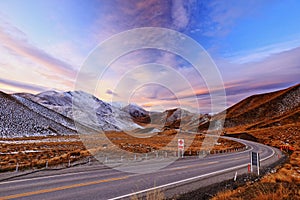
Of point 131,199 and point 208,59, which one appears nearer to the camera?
point 131,199

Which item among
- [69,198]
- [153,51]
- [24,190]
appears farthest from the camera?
[153,51]

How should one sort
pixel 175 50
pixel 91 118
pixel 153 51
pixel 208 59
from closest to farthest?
pixel 208 59 → pixel 175 50 → pixel 153 51 → pixel 91 118

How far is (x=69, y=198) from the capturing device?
738cm

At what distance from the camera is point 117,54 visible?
72.0 ft

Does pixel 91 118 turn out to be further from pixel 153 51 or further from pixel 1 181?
pixel 1 181

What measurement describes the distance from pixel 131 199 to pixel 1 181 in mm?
6978

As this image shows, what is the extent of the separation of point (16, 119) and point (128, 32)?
276ft

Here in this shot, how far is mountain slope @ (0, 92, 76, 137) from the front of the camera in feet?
257

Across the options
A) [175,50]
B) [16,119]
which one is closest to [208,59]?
[175,50]

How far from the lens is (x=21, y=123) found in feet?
283

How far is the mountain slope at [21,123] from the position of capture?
257ft

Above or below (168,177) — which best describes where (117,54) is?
above

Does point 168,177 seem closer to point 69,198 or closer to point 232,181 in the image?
point 232,181

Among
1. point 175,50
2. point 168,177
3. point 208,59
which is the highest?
point 175,50
